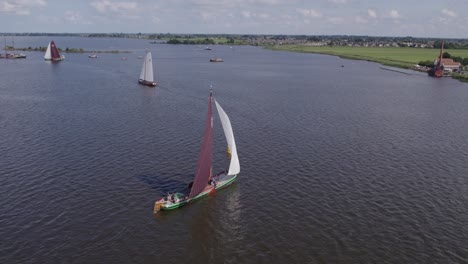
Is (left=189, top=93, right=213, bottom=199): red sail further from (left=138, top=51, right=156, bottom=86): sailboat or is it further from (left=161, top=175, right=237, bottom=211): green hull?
(left=138, top=51, right=156, bottom=86): sailboat

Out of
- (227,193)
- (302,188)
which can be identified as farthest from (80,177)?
(302,188)

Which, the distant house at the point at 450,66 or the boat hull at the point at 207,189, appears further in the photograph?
the distant house at the point at 450,66

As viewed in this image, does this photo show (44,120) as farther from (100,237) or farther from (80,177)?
(100,237)

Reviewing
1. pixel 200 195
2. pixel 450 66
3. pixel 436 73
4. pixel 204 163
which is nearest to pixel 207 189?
pixel 200 195

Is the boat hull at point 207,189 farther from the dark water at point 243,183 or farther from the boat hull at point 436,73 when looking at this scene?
Answer: the boat hull at point 436,73

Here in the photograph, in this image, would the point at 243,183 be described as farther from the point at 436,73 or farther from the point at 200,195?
the point at 436,73

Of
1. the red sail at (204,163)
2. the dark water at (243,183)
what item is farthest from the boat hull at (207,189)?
the dark water at (243,183)
